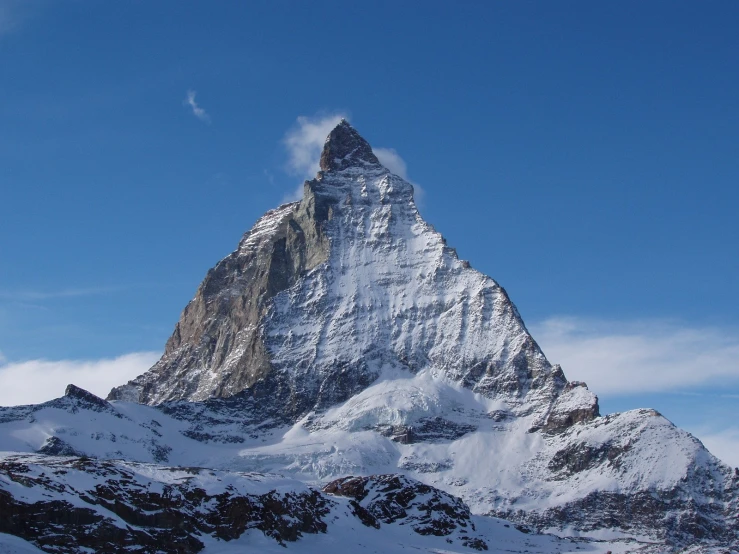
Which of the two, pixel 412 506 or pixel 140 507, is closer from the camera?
pixel 140 507

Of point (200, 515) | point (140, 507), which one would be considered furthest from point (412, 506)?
point (140, 507)

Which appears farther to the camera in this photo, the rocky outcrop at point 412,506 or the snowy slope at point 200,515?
the rocky outcrop at point 412,506

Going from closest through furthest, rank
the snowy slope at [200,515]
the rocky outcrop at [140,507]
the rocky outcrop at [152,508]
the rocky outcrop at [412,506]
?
the rocky outcrop at [140,507] → the rocky outcrop at [152,508] → the snowy slope at [200,515] → the rocky outcrop at [412,506]

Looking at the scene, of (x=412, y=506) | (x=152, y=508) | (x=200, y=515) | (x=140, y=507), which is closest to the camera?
(x=140, y=507)

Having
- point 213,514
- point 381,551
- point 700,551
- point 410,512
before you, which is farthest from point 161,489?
point 700,551

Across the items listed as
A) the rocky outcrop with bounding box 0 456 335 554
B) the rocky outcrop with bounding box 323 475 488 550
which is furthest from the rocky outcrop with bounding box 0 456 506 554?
the rocky outcrop with bounding box 323 475 488 550

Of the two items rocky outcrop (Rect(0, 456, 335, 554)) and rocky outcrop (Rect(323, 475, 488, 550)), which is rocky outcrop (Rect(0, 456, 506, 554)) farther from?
rocky outcrop (Rect(323, 475, 488, 550))

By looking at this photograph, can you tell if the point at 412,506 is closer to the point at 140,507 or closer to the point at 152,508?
the point at 152,508

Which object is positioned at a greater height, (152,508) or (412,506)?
(412,506)

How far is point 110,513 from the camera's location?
129 m

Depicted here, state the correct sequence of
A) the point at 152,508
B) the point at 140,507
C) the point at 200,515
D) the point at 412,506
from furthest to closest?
the point at 412,506 < the point at 200,515 < the point at 152,508 < the point at 140,507

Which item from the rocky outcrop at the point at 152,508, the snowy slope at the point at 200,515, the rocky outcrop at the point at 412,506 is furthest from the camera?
the rocky outcrop at the point at 412,506

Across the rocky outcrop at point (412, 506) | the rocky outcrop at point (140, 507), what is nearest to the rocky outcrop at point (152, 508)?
the rocky outcrop at point (140, 507)

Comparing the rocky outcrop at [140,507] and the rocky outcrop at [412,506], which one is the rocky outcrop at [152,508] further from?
the rocky outcrop at [412,506]
